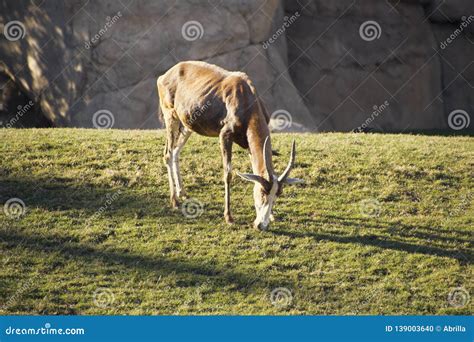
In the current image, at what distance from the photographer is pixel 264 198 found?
A: 1268 centimetres

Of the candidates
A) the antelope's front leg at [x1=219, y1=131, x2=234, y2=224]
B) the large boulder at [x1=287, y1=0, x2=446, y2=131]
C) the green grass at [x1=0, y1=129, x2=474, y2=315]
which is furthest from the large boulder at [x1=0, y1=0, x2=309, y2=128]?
the antelope's front leg at [x1=219, y1=131, x2=234, y2=224]

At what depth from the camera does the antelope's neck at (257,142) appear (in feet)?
41.8

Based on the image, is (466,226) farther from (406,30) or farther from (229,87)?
(406,30)

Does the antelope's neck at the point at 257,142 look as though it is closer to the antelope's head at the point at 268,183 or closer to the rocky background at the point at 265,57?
the antelope's head at the point at 268,183

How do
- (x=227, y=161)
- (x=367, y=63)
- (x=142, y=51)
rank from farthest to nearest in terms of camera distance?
(x=367, y=63) → (x=142, y=51) → (x=227, y=161)

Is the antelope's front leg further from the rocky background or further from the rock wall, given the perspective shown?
the rock wall

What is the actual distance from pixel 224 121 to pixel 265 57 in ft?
27.9

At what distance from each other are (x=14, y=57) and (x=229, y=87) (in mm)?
10793

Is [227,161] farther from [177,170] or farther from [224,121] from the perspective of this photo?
[177,170]

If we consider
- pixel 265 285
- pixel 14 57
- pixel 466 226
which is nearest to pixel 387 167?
pixel 466 226

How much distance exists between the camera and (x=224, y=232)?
13312 mm

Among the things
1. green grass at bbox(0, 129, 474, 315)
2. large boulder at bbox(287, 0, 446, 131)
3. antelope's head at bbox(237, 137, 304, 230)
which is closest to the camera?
green grass at bbox(0, 129, 474, 315)

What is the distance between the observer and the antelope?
41.5 ft

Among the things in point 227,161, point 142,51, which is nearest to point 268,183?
point 227,161
